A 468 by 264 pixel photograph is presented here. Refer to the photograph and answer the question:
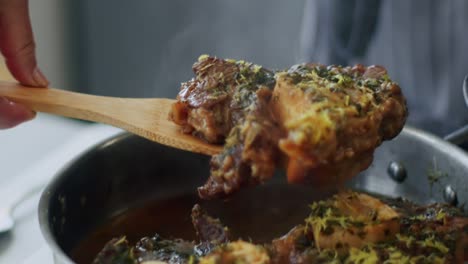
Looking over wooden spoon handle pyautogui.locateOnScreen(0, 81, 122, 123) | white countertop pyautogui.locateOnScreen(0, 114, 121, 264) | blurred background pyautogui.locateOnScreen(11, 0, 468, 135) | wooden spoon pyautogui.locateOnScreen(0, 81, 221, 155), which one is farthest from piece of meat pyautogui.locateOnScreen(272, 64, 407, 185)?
blurred background pyautogui.locateOnScreen(11, 0, 468, 135)

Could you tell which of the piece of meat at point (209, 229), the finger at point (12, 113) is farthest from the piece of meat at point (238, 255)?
the finger at point (12, 113)

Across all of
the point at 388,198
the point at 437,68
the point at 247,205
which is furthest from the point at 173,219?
the point at 437,68

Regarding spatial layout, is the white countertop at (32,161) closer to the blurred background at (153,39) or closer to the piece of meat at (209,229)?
the piece of meat at (209,229)

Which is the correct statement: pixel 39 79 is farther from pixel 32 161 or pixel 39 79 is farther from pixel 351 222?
pixel 351 222

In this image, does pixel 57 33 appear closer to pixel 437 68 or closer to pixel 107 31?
pixel 107 31

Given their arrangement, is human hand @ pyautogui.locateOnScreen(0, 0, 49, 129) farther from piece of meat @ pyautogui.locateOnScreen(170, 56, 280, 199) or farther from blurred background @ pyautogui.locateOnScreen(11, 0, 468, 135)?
blurred background @ pyautogui.locateOnScreen(11, 0, 468, 135)

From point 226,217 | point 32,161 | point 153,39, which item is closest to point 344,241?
point 226,217

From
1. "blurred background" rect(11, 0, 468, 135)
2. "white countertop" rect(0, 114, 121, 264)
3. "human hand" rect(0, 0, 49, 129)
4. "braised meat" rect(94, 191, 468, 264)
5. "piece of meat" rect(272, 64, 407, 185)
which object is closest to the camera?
"piece of meat" rect(272, 64, 407, 185)
